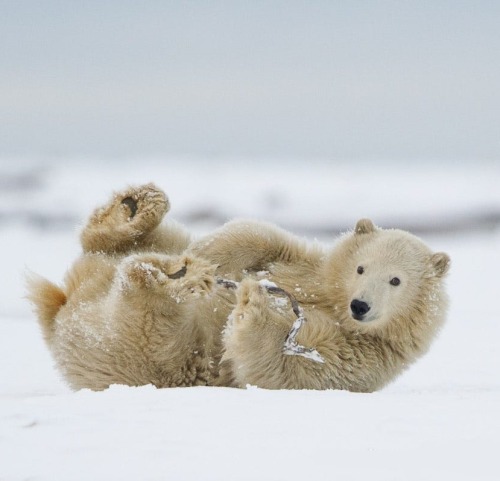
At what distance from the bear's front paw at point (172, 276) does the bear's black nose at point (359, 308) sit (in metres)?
0.91

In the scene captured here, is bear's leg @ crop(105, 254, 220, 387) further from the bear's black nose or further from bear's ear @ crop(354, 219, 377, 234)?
bear's ear @ crop(354, 219, 377, 234)

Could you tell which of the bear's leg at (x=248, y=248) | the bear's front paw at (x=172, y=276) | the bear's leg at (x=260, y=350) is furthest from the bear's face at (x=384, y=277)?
the bear's front paw at (x=172, y=276)

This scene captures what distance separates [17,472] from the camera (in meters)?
2.70

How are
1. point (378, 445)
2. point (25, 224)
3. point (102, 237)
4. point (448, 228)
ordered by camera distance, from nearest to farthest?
point (378, 445) < point (102, 237) < point (448, 228) < point (25, 224)

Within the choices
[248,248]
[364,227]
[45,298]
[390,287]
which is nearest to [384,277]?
[390,287]

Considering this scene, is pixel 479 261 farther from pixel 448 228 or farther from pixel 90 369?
pixel 90 369

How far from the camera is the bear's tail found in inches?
197

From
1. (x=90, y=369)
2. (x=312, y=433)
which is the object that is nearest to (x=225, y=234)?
(x=90, y=369)

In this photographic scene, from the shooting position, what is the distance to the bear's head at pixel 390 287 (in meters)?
4.93

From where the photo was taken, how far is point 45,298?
16.4 feet

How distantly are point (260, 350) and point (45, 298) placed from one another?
55.6 inches

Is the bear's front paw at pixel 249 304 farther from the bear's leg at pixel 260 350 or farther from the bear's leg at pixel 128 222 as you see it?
the bear's leg at pixel 128 222

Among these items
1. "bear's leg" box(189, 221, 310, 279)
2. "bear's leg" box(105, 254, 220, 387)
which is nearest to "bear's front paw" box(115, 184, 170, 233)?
"bear's leg" box(189, 221, 310, 279)

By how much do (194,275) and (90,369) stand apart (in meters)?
0.82
